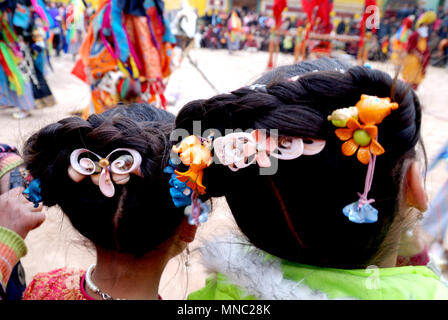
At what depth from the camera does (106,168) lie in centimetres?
72

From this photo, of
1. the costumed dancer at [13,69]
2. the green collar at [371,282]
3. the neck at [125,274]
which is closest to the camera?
the green collar at [371,282]

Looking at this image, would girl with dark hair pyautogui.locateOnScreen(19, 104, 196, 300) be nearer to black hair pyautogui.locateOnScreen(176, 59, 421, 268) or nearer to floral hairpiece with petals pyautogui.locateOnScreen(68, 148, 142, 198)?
floral hairpiece with petals pyautogui.locateOnScreen(68, 148, 142, 198)

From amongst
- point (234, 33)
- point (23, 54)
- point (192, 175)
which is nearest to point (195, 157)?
point (192, 175)

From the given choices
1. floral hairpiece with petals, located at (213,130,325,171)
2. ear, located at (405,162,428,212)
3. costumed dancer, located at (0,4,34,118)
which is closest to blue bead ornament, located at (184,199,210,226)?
floral hairpiece with petals, located at (213,130,325,171)

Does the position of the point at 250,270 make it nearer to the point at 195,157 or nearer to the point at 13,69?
the point at 195,157

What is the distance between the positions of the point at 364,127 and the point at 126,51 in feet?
8.18

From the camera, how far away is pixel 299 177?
1.89ft

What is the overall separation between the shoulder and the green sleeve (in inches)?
12.8

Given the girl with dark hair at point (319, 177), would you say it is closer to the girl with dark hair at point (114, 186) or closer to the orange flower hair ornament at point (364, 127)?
the orange flower hair ornament at point (364, 127)

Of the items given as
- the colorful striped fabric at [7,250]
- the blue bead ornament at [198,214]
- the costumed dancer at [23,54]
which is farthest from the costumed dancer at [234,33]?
the blue bead ornament at [198,214]

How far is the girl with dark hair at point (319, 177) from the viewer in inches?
21.0

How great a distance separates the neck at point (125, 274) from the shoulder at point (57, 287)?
61 mm

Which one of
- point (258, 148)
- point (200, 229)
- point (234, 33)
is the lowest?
point (234, 33)
